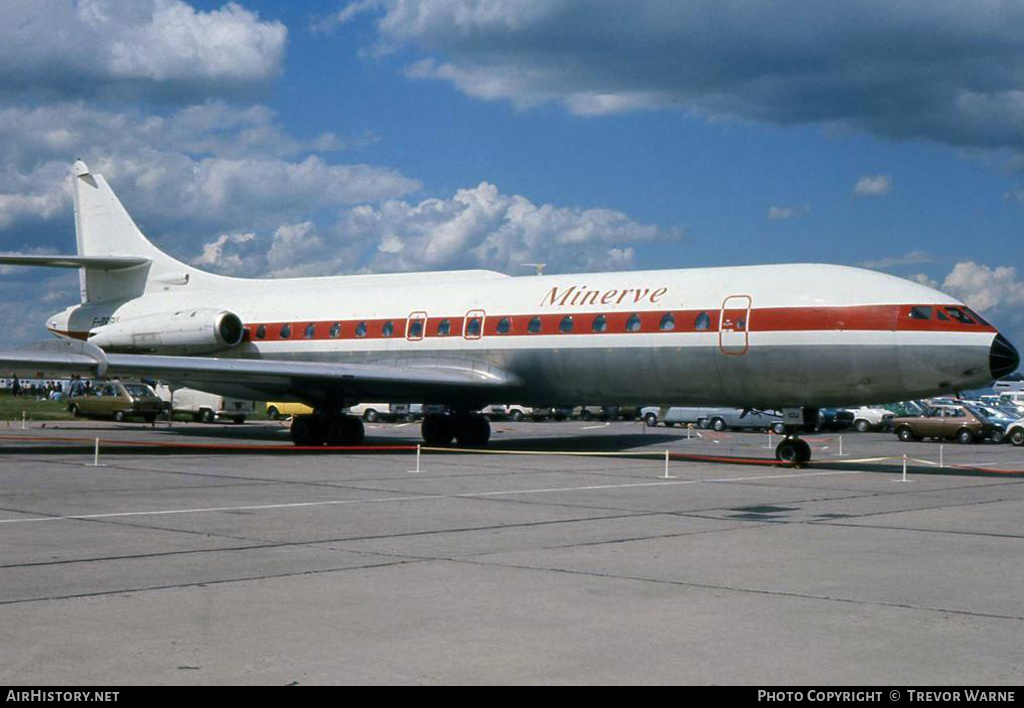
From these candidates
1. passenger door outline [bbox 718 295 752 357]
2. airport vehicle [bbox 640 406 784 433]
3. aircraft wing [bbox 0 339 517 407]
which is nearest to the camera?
passenger door outline [bbox 718 295 752 357]

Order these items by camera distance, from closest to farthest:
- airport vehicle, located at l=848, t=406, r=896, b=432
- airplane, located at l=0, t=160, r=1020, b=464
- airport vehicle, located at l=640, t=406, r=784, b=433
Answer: airplane, located at l=0, t=160, r=1020, b=464 < airport vehicle, located at l=640, t=406, r=784, b=433 < airport vehicle, located at l=848, t=406, r=896, b=432

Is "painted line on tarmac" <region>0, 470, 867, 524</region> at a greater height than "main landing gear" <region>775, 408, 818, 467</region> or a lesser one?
lesser

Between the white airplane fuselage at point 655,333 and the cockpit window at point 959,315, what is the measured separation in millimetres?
26

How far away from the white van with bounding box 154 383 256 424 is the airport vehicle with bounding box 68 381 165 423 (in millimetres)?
2670

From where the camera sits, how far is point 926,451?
33750mm

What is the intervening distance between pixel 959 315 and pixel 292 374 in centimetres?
1422

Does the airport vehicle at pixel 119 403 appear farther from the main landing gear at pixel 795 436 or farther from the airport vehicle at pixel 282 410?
the main landing gear at pixel 795 436

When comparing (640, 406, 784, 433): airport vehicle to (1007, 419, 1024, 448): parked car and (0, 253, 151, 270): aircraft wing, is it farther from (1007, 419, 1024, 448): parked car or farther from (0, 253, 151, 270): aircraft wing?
(0, 253, 151, 270): aircraft wing

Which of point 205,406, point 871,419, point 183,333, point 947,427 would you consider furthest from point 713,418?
point 183,333

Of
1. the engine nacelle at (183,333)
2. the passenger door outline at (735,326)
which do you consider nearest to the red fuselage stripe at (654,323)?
the passenger door outline at (735,326)

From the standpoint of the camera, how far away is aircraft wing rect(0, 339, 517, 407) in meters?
24.1

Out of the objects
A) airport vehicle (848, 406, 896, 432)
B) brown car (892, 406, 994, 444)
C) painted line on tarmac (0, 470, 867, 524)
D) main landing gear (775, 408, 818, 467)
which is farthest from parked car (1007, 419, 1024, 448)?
painted line on tarmac (0, 470, 867, 524)

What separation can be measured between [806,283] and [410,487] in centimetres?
944
